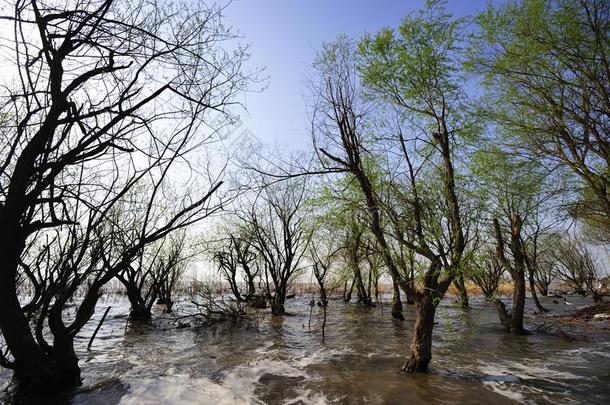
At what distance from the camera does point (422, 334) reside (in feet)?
24.8

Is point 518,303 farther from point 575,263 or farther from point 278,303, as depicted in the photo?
point 575,263

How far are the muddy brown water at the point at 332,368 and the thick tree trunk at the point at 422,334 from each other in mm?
268

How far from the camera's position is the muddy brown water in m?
6.70

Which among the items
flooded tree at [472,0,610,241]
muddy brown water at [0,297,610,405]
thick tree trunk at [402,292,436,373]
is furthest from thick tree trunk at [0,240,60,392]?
flooded tree at [472,0,610,241]

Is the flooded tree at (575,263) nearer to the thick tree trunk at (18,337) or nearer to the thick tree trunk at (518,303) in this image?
the thick tree trunk at (518,303)

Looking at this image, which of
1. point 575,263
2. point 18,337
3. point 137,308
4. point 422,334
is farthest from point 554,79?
point 575,263

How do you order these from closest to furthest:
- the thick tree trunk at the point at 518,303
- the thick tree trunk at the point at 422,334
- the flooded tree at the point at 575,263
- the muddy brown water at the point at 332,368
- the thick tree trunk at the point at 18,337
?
1. the thick tree trunk at the point at 18,337
2. the muddy brown water at the point at 332,368
3. the thick tree trunk at the point at 422,334
4. the thick tree trunk at the point at 518,303
5. the flooded tree at the point at 575,263

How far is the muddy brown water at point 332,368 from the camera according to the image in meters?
6.70

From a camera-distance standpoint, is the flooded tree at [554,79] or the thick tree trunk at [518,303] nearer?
the flooded tree at [554,79]

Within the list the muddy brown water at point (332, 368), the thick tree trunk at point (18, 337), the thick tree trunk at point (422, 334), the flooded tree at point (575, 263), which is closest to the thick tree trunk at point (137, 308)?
the muddy brown water at point (332, 368)

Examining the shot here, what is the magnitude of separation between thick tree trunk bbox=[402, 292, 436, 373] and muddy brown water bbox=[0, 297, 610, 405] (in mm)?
268

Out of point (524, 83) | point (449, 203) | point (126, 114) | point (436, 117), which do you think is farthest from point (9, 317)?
point (524, 83)

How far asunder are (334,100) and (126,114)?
173 inches

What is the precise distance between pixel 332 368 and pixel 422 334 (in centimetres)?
243
